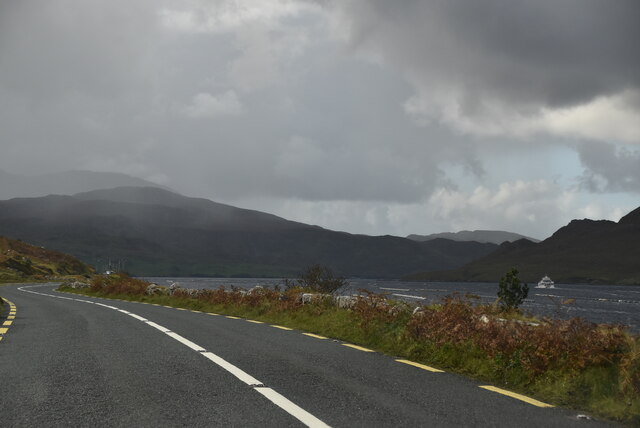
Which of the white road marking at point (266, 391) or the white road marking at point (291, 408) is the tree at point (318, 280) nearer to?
the white road marking at point (266, 391)

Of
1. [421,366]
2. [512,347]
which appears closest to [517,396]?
[512,347]

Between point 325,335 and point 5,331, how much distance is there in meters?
7.91

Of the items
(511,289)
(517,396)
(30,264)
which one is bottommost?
(517,396)

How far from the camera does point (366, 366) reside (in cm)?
994

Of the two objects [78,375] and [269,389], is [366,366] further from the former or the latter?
[78,375]

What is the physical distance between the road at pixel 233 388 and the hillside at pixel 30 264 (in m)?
86.2

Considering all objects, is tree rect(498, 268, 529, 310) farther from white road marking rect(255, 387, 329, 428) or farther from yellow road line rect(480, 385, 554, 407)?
white road marking rect(255, 387, 329, 428)

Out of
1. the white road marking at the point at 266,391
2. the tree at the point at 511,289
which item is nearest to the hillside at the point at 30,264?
the tree at the point at 511,289

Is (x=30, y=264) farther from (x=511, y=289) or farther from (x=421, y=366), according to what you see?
(x=421, y=366)

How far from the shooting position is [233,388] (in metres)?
7.94

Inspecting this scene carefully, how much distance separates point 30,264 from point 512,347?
4724 inches

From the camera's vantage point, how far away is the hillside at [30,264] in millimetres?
101350

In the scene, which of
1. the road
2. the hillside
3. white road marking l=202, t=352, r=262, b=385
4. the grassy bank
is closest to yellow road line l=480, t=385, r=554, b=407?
the road

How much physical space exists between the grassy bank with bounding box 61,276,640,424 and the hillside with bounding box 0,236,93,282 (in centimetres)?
8594
